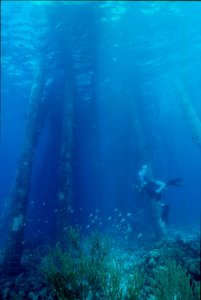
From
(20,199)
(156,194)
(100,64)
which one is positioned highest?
(100,64)

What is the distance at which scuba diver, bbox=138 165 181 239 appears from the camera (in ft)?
36.0

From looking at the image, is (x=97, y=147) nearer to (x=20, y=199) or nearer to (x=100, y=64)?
(x=100, y=64)

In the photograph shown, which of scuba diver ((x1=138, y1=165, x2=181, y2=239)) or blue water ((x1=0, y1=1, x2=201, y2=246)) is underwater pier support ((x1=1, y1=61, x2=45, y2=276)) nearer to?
blue water ((x1=0, y1=1, x2=201, y2=246))

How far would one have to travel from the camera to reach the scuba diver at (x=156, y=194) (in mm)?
10961

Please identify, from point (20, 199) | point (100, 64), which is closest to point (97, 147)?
point (100, 64)

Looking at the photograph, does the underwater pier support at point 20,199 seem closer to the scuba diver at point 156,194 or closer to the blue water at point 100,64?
the blue water at point 100,64

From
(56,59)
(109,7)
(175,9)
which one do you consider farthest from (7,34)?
(175,9)

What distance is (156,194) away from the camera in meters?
11.3

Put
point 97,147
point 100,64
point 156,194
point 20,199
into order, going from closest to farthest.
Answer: point 20,199 < point 156,194 < point 100,64 < point 97,147

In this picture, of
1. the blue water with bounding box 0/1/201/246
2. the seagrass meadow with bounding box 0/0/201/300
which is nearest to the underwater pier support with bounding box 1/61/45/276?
the seagrass meadow with bounding box 0/0/201/300

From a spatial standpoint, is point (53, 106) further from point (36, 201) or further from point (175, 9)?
point (175, 9)

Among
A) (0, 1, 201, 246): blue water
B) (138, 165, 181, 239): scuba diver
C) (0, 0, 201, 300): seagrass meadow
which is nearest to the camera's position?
(0, 0, 201, 300): seagrass meadow

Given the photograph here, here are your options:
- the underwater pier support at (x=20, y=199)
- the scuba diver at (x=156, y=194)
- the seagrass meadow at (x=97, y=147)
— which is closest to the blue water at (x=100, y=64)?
the seagrass meadow at (x=97, y=147)

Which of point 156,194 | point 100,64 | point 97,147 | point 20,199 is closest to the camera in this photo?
point 20,199
